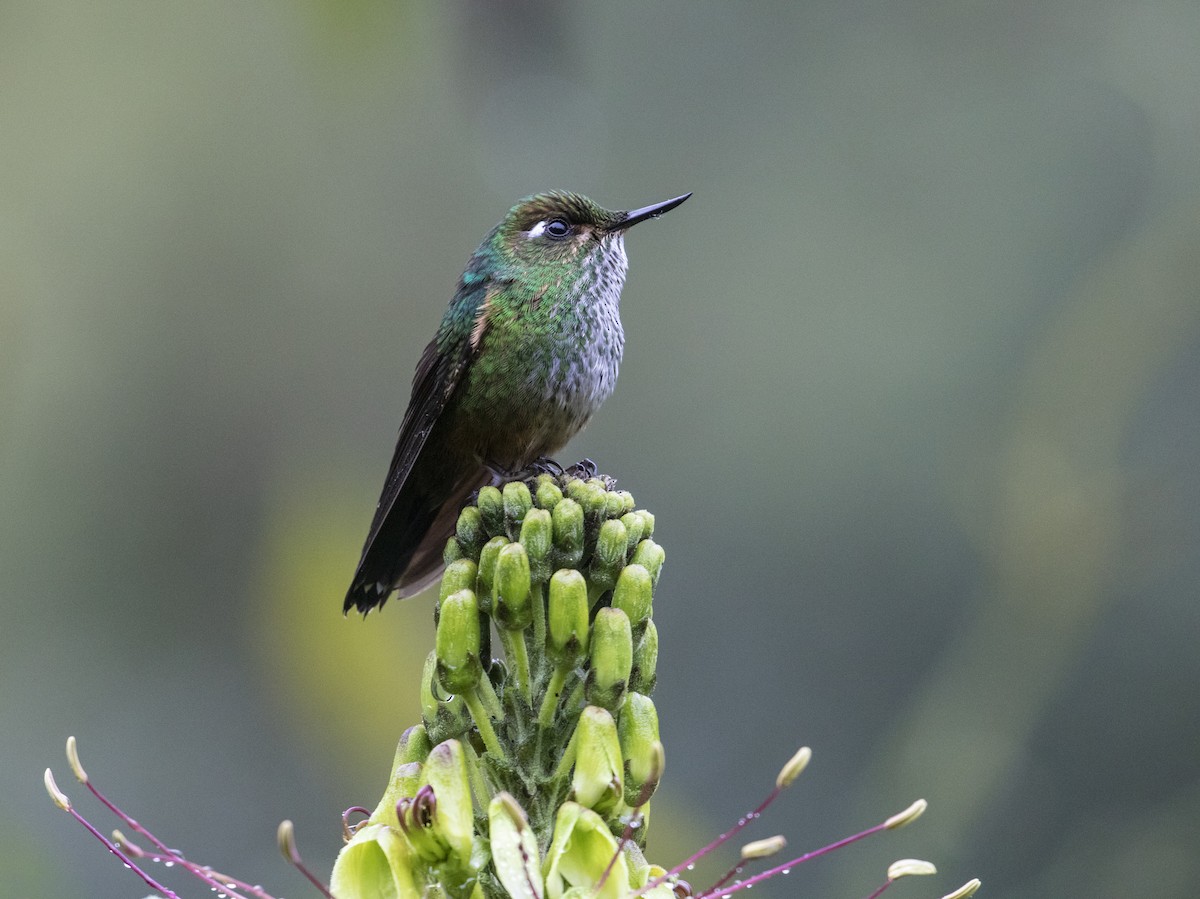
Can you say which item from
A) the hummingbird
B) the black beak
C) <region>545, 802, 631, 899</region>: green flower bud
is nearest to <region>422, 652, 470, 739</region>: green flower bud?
<region>545, 802, 631, 899</region>: green flower bud

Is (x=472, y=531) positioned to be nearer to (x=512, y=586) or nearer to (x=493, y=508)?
(x=493, y=508)

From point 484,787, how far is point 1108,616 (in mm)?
2826

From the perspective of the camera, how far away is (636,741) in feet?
6.07

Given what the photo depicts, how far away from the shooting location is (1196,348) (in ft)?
14.2

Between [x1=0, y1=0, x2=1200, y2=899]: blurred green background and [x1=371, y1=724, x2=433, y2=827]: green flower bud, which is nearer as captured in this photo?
[x1=371, y1=724, x2=433, y2=827]: green flower bud

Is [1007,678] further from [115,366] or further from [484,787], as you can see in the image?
[115,366]

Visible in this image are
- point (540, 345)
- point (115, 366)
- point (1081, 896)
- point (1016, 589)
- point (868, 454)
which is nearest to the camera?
point (540, 345)

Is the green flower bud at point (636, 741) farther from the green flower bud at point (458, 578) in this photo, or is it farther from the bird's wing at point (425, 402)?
the bird's wing at point (425, 402)

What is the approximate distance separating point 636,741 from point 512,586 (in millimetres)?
276

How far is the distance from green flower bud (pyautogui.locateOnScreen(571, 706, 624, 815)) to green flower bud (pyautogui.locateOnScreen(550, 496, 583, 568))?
0.87 ft

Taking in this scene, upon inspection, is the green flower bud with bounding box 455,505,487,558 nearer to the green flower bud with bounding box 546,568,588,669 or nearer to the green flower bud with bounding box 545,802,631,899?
the green flower bud with bounding box 546,568,588,669

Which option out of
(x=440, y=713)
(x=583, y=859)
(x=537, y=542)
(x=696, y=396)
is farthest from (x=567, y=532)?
(x=696, y=396)

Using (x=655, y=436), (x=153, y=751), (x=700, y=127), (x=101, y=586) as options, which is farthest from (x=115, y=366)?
(x=700, y=127)

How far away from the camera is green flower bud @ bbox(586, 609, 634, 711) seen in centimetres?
185
